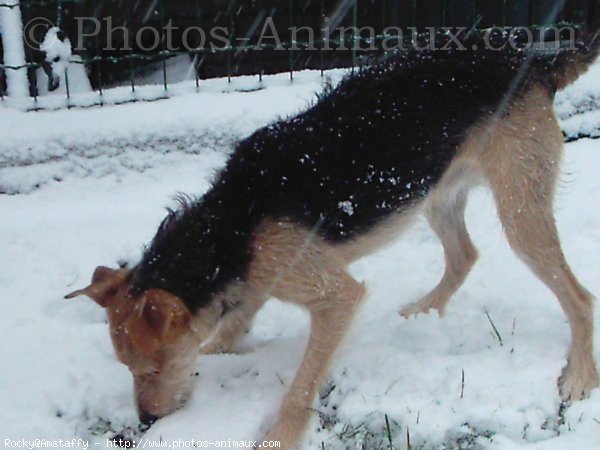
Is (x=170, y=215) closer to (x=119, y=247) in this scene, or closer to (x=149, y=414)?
(x=149, y=414)

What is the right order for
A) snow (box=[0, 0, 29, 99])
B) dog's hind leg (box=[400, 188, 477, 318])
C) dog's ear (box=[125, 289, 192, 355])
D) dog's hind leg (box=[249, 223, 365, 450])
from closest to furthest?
dog's ear (box=[125, 289, 192, 355])
dog's hind leg (box=[249, 223, 365, 450])
dog's hind leg (box=[400, 188, 477, 318])
snow (box=[0, 0, 29, 99])

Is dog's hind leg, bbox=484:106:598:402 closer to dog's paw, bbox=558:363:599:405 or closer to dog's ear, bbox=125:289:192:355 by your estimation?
dog's paw, bbox=558:363:599:405

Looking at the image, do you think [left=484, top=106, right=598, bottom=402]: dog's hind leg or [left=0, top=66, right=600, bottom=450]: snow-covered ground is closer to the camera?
[left=0, top=66, right=600, bottom=450]: snow-covered ground

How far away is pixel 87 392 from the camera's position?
3.65 metres

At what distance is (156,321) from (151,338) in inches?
4.5

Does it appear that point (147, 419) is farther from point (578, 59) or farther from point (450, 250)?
point (578, 59)

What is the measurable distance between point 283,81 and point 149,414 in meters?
3.13

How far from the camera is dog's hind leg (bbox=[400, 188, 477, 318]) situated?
4.28 m

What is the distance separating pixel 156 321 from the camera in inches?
121

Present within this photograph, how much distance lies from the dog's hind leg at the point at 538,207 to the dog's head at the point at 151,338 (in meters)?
1.57

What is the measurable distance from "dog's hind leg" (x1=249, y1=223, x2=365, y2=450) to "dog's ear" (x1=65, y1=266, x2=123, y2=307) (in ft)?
1.86

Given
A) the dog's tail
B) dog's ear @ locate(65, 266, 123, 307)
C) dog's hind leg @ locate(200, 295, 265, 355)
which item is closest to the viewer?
dog's ear @ locate(65, 266, 123, 307)
